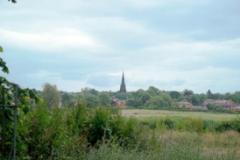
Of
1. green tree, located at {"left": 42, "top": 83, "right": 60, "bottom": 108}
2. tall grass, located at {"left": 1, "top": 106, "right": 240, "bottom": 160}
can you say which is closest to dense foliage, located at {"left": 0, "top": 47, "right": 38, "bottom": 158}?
tall grass, located at {"left": 1, "top": 106, "right": 240, "bottom": 160}

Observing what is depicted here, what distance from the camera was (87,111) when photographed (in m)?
9.88

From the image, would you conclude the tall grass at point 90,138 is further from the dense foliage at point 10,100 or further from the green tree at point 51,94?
the dense foliage at point 10,100

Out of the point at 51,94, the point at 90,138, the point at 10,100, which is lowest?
the point at 90,138

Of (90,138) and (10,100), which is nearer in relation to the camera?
(10,100)

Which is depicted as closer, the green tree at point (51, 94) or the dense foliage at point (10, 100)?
the dense foliage at point (10, 100)

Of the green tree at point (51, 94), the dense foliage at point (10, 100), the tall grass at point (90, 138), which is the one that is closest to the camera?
the dense foliage at point (10, 100)

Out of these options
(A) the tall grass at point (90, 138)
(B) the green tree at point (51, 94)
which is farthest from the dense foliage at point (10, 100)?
(B) the green tree at point (51, 94)

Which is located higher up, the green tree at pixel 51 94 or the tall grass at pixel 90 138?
the green tree at pixel 51 94

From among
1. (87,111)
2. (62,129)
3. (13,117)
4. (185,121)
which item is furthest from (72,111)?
(185,121)

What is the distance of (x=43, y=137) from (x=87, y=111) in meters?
3.08

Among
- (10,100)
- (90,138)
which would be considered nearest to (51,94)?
(90,138)

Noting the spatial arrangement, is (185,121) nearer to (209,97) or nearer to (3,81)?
(209,97)

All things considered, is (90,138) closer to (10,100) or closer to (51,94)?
(51,94)

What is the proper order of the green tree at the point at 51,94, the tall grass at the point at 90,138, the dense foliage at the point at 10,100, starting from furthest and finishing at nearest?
1. the green tree at the point at 51,94
2. the tall grass at the point at 90,138
3. the dense foliage at the point at 10,100
